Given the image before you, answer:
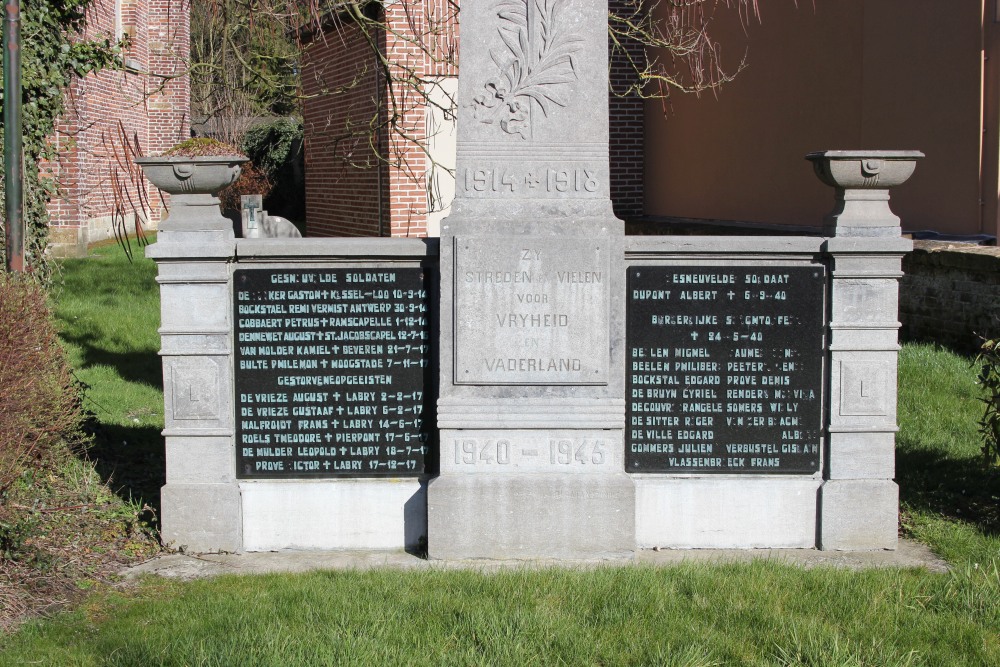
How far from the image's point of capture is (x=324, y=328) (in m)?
5.79

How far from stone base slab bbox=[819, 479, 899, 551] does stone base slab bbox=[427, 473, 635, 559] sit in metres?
1.05

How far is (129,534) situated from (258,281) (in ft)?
5.13

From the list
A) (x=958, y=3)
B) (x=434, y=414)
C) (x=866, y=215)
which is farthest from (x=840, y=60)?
(x=434, y=414)

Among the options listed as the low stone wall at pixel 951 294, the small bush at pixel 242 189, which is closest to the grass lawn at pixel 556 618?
the low stone wall at pixel 951 294

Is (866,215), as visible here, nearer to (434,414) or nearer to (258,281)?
(434,414)

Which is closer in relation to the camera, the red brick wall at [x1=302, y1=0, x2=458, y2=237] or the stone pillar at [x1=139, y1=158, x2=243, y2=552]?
the stone pillar at [x1=139, y1=158, x2=243, y2=552]

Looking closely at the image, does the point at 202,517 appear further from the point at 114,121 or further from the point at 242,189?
the point at 114,121

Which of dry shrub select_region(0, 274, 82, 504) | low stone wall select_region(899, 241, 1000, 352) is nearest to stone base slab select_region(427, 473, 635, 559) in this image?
dry shrub select_region(0, 274, 82, 504)

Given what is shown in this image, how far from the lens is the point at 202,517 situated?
229 inches

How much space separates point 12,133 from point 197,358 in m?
1.93

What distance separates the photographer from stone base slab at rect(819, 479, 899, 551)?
580 cm

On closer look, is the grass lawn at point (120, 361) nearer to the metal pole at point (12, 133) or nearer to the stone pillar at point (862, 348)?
the metal pole at point (12, 133)

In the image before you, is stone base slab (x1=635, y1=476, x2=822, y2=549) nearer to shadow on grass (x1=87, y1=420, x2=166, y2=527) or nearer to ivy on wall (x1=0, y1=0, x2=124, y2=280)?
shadow on grass (x1=87, y1=420, x2=166, y2=527)

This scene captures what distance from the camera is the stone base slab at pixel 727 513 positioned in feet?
19.2
